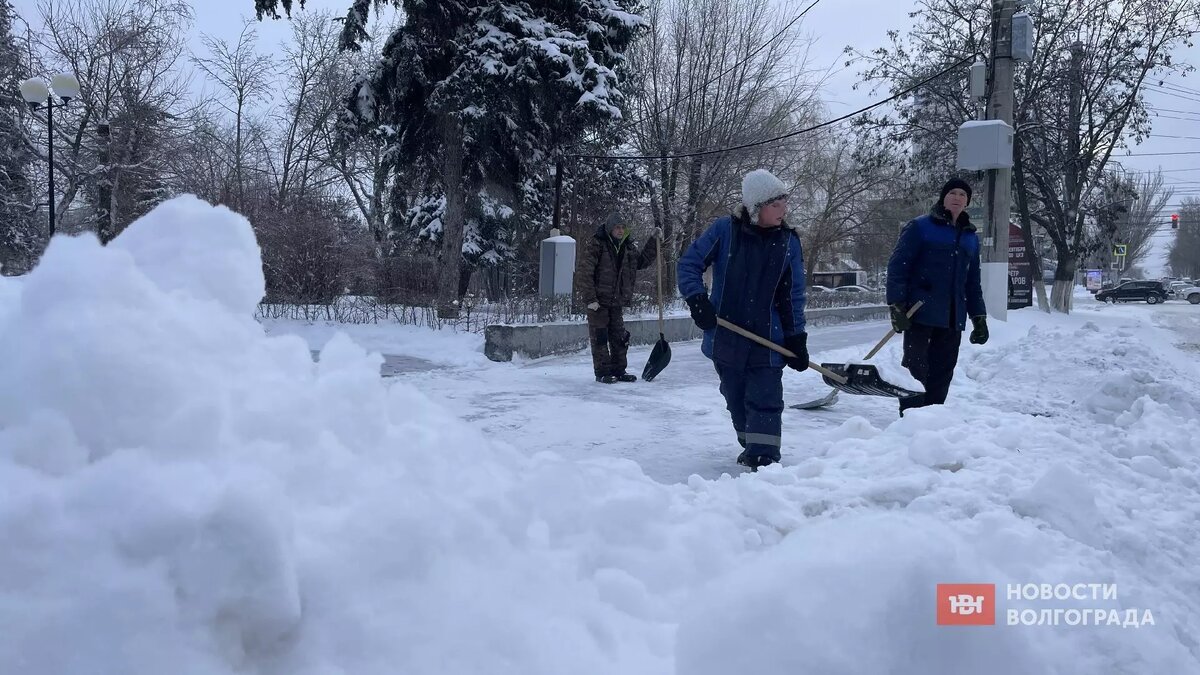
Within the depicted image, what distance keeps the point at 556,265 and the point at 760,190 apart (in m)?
7.45

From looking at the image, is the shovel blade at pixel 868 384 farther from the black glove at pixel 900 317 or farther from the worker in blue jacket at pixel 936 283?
the black glove at pixel 900 317

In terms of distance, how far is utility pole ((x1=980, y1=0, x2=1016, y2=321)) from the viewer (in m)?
13.3

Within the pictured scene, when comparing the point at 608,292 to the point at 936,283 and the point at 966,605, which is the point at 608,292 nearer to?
the point at 936,283

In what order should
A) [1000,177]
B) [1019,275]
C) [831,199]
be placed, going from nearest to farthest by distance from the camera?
[1000,177] → [1019,275] → [831,199]

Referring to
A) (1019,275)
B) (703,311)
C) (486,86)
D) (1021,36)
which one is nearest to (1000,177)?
(1021,36)

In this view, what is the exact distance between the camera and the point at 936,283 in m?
5.38

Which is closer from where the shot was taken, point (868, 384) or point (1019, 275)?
point (868, 384)

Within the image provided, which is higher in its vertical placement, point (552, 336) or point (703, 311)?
point (703, 311)

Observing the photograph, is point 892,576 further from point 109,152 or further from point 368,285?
point 109,152

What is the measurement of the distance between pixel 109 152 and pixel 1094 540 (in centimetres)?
2648

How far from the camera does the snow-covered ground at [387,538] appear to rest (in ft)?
5.18

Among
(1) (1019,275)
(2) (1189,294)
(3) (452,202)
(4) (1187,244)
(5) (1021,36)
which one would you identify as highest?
(4) (1187,244)

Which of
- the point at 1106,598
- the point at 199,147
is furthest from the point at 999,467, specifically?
the point at 199,147

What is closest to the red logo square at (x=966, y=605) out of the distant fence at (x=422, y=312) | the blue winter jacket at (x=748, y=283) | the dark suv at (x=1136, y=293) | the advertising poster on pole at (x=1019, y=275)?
the blue winter jacket at (x=748, y=283)
